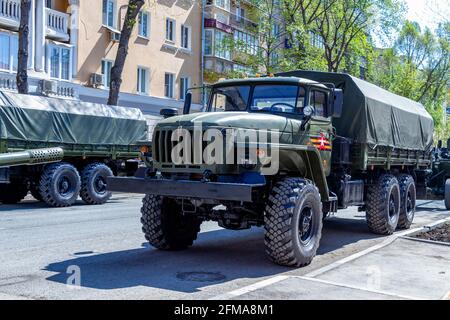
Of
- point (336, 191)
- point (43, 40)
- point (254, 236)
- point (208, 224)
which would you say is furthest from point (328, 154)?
point (43, 40)

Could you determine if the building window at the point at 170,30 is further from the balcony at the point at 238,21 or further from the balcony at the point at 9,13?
the balcony at the point at 9,13

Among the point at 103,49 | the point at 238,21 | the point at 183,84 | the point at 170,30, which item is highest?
the point at 238,21

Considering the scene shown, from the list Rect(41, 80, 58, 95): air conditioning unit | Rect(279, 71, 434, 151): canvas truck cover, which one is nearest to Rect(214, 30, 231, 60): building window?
Rect(41, 80, 58, 95): air conditioning unit

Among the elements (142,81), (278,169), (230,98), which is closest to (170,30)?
(142,81)

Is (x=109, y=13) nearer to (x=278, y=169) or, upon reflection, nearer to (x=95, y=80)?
(x=95, y=80)

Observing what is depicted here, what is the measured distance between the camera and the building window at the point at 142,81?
1262 inches

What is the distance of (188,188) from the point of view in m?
7.61

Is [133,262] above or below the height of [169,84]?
below

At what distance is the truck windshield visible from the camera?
30.2ft

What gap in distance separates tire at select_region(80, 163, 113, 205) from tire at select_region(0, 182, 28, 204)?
5.91 feet

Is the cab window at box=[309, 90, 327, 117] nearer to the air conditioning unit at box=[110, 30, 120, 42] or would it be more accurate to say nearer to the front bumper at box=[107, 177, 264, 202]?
the front bumper at box=[107, 177, 264, 202]

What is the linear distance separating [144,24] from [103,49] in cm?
397
